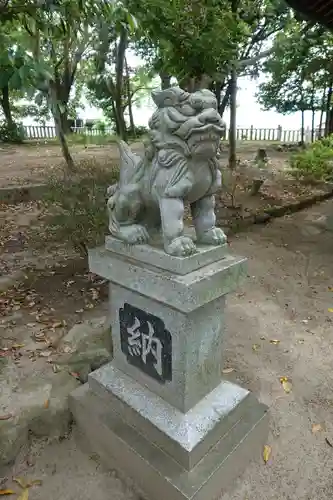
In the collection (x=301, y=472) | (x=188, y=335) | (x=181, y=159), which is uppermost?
(x=181, y=159)

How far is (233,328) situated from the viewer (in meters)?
3.39

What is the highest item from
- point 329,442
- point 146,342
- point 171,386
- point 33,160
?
point 33,160

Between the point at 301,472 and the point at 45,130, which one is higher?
the point at 45,130

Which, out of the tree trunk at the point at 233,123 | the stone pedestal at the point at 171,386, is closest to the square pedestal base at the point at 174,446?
the stone pedestal at the point at 171,386

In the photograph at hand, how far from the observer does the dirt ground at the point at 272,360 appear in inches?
77.9

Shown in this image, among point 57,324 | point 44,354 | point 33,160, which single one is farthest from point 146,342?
point 33,160

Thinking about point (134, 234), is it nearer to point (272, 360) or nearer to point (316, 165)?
point (272, 360)

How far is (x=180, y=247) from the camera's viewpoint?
5.27 ft

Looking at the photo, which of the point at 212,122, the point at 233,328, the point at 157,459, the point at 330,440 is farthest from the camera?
the point at 233,328

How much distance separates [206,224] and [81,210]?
243 centimetres

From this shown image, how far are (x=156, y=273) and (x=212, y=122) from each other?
70cm

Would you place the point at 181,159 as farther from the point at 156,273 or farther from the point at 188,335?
the point at 188,335

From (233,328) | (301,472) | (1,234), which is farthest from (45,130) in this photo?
(301,472)

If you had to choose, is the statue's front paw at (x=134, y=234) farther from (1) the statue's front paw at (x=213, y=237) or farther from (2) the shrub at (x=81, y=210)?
(2) the shrub at (x=81, y=210)
